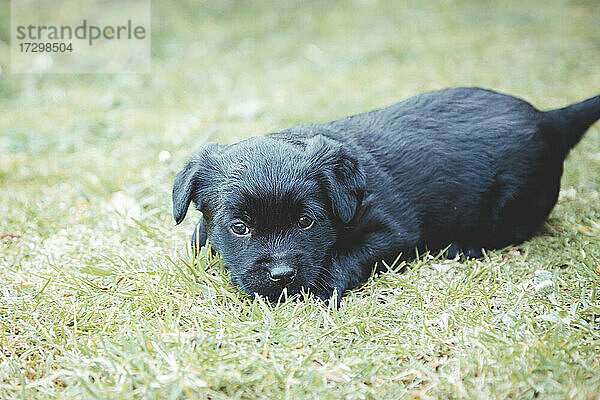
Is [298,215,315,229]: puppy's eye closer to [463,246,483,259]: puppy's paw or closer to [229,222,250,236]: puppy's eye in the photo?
[229,222,250,236]: puppy's eye

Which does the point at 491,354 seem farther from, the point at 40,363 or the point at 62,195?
the point at 62,195

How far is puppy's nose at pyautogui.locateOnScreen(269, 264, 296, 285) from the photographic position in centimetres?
288

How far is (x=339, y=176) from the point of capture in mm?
3145

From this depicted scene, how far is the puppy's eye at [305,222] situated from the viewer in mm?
3037

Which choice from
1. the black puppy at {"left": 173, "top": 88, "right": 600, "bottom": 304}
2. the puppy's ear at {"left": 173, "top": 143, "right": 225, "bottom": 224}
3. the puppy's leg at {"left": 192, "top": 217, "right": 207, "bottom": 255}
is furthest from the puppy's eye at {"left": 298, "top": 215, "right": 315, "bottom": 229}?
the puppy's leg at {"left": 192, "top": 217, "right": 207, "bottom": 255}

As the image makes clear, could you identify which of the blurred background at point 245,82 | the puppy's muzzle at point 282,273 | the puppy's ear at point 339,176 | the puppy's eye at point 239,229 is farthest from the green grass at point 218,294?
the puppy's ear at point 339,176

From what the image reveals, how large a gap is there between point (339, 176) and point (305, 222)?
32 centimetres

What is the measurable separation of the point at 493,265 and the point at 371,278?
0.78m

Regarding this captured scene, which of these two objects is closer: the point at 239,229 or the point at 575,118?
the point at 239,229

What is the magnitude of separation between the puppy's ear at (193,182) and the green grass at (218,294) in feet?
1.18

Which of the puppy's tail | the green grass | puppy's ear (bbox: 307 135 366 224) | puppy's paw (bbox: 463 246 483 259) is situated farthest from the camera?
the puppy's tail

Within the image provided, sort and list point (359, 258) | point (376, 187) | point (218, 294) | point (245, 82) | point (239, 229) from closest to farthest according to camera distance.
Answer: point (239, 229)
point (218, 294)
point (359, 258)
point (376, 187)
point (245, 82)

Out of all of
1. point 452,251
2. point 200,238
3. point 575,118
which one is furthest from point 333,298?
point 575,118

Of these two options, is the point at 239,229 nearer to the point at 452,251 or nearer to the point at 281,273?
the point at 281,273
